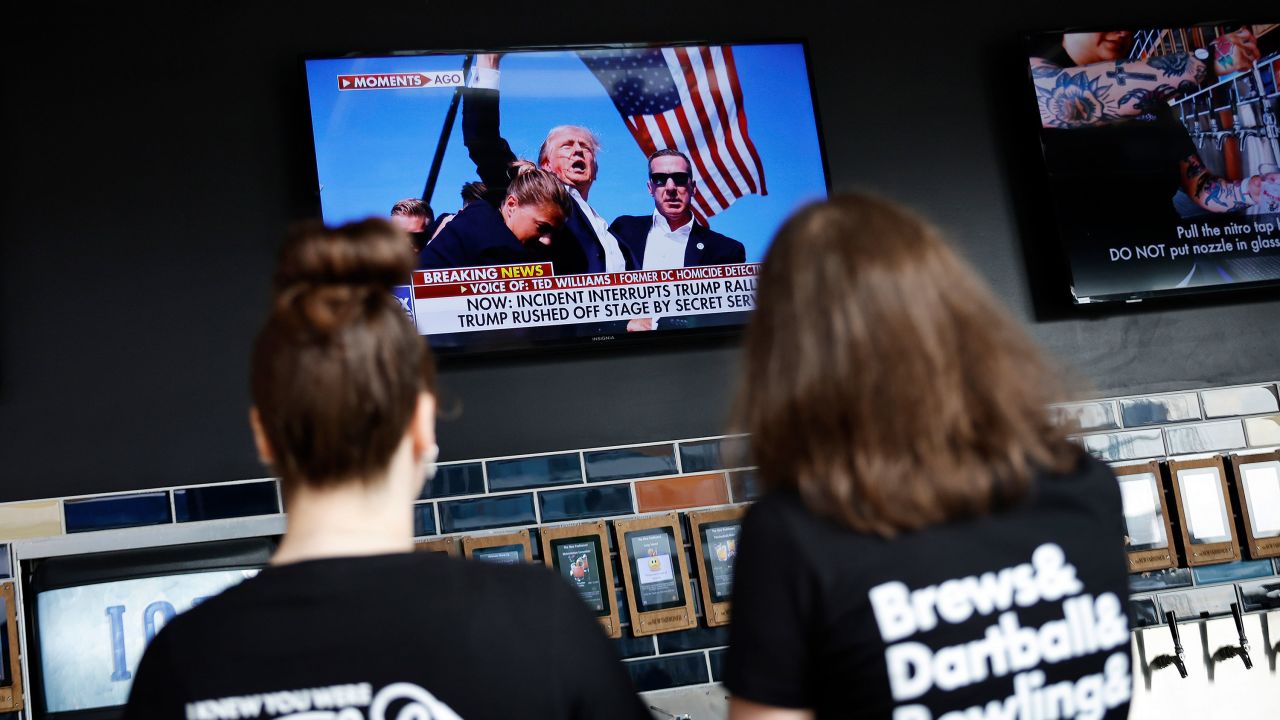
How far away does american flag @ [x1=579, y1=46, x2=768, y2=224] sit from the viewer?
2.74 metres

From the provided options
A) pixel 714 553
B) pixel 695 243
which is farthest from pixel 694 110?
pixel 714 553

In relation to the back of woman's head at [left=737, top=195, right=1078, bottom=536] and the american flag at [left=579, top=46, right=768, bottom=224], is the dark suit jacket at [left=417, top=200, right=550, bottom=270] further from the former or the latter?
the back of woman's head at [left=737, top=195, right=1078, bottom=536]

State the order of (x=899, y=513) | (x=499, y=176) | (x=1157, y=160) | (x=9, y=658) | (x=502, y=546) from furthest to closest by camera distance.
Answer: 1. (x=1157, y=160)
2. (x=499, y=176)
3. (x=502, y=546)
4. (x=9, y=658)
5. (x=899, y=513)

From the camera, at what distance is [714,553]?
2594 mm

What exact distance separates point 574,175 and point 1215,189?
65.4 inches

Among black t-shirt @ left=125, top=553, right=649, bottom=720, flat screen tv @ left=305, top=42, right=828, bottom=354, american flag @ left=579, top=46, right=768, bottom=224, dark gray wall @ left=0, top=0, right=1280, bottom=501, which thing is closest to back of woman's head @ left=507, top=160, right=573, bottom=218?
flat screen tv @ left=305, top=42, right=828, bottom=354

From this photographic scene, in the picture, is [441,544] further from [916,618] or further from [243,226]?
[916,618]

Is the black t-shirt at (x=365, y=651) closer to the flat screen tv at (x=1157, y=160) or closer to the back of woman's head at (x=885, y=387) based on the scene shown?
the back of woman's head at (x=885, y=387)

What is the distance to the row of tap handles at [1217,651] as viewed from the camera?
2.65 metres

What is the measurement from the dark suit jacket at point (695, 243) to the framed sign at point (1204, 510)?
A: 1.23m

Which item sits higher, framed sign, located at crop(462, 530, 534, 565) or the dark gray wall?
the dark gray wall

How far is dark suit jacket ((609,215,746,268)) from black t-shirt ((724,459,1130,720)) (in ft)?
5.69

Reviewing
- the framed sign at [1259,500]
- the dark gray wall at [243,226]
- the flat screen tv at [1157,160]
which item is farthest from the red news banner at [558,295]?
the framed sign at [1259,500]

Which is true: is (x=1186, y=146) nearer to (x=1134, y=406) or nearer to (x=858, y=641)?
(x=1134, y=406)
